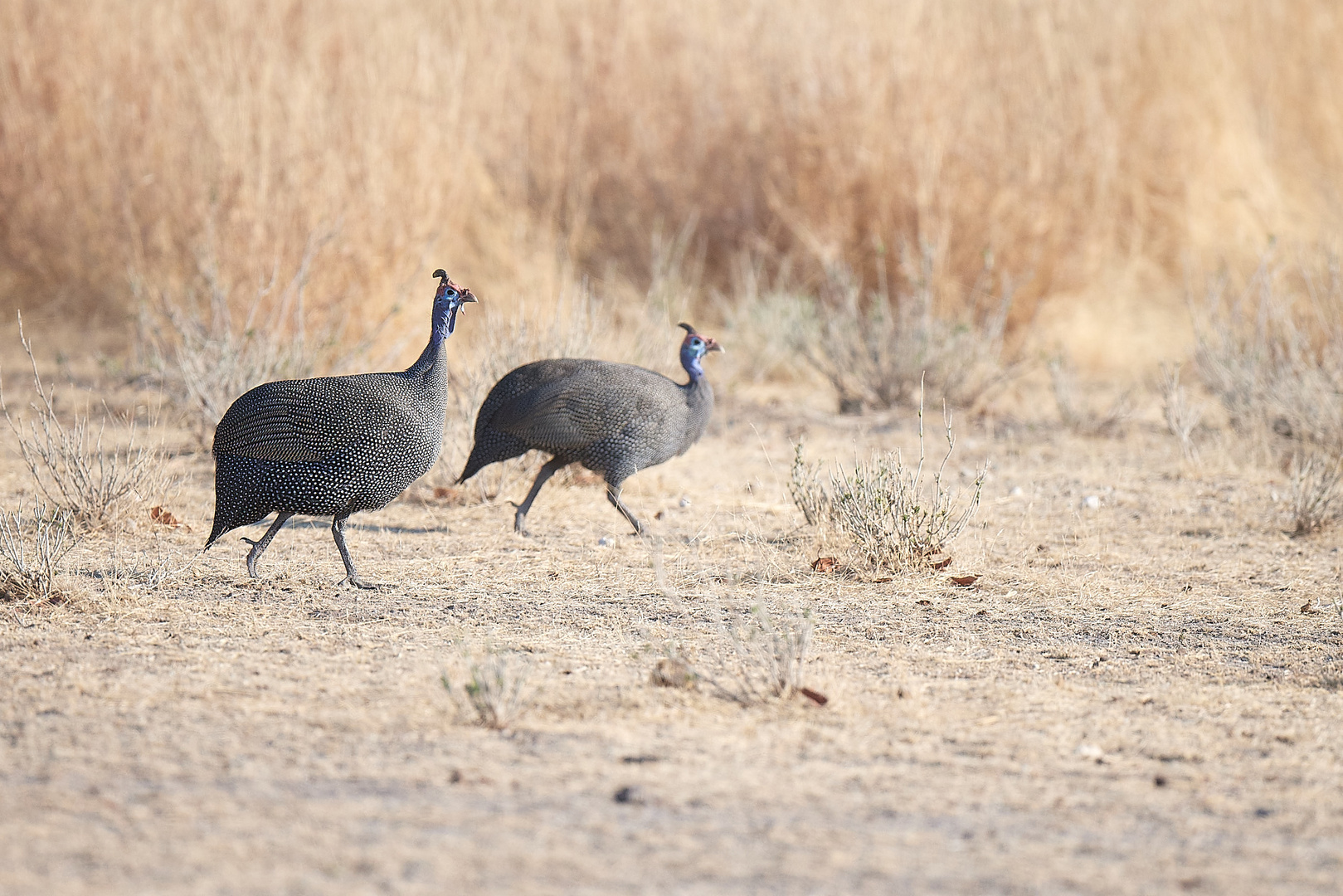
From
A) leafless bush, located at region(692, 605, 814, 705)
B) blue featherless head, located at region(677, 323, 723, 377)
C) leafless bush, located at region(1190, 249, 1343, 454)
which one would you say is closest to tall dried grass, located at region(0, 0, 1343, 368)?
leafless bush, located at region(1190, 249, 1343, 454)

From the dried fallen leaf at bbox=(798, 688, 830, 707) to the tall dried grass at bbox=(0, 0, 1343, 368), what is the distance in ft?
18.6

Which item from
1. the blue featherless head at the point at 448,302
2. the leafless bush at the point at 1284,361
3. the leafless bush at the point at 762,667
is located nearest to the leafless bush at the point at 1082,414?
the leafless bush at the point at 1284,361

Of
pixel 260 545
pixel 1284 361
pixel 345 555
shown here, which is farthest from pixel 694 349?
pixel 1284 361

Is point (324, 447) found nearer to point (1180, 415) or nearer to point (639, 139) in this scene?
point (1180, 415)

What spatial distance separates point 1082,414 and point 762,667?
506cm

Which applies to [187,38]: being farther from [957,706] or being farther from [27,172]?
[957,706]

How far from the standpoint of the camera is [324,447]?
15.5 feet

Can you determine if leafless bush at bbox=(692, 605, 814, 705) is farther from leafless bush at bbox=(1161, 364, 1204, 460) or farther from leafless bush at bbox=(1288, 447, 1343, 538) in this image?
leafless bush at bbox=(1161, 364, 1204, 460)

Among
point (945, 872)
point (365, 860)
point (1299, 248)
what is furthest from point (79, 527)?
point (1299, 248)

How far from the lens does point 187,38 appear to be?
9.59 metres

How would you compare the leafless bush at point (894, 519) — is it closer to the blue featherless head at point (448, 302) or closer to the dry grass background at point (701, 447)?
the dry grass background at point (701, 447)

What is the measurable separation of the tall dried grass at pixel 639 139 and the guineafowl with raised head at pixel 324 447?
3.76 m

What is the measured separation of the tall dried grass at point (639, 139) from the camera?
8.98 meters

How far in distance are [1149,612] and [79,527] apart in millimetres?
4129
